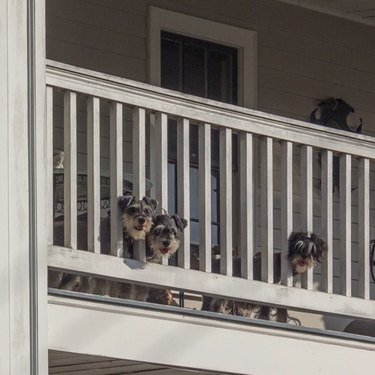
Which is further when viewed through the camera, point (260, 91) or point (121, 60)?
point (260, 91)

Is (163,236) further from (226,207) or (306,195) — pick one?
(306,195)

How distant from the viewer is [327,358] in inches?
371

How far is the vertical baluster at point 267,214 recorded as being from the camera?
9195 millimetres

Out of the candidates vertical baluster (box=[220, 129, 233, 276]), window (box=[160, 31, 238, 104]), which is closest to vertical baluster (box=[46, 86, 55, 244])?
vertical baluster (box=[220, 129, 233, 276])

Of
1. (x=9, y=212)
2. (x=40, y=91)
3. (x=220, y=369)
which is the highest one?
(x=40, y=91)

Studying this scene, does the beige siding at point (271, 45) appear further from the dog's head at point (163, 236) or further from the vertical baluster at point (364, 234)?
the dog's head at point (163, 236)

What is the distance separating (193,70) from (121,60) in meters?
0.72

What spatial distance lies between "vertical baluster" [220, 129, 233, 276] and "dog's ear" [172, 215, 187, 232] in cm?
28

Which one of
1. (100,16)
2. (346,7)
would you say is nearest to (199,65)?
(100,16)

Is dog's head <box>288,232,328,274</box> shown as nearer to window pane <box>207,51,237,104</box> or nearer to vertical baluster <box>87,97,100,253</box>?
vertical baluster <box>87,97,100,253</box>

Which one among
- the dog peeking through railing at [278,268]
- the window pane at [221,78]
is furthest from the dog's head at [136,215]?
the window pane at [221,78]

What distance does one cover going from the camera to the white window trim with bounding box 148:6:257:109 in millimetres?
11664

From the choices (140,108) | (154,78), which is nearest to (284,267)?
(140,108)

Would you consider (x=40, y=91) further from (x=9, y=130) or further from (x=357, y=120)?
(x=357, y=120)
